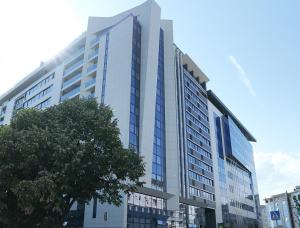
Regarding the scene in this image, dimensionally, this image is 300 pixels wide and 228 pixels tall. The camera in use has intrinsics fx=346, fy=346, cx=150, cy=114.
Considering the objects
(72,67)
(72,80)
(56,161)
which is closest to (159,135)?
(72,80)

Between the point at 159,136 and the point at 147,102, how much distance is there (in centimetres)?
662

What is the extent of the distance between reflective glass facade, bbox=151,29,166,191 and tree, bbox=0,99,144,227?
23363 millimetres

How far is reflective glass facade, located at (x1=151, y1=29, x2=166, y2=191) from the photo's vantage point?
179 ft

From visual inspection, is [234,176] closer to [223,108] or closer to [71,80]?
[223,108]

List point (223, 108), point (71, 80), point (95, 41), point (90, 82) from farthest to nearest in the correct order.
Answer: point (223, 108), point (71, 80), point (95, 41), point (90, 82)

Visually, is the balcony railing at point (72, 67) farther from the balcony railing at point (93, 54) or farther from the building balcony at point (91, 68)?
the building balcony at point (91, 68)

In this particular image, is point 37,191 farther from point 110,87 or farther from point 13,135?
point 110,87

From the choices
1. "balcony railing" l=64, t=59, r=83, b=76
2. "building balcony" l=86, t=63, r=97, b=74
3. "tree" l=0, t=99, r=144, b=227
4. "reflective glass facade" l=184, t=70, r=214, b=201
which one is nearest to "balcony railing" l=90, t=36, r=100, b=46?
"balcony railing" l=64, t=59, r=83, b=76

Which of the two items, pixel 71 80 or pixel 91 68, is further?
pixel 71 80

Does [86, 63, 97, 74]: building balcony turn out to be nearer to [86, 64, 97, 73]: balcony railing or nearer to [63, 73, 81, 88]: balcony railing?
[86, 64, 97, 73]: balcony railing

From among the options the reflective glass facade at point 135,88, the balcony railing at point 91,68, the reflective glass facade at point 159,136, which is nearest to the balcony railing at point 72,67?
the balcony railing at point 91,68

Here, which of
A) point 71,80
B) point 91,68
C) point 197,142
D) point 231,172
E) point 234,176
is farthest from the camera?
point 234,176

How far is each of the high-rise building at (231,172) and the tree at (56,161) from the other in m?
54.3

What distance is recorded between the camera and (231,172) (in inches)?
3844
